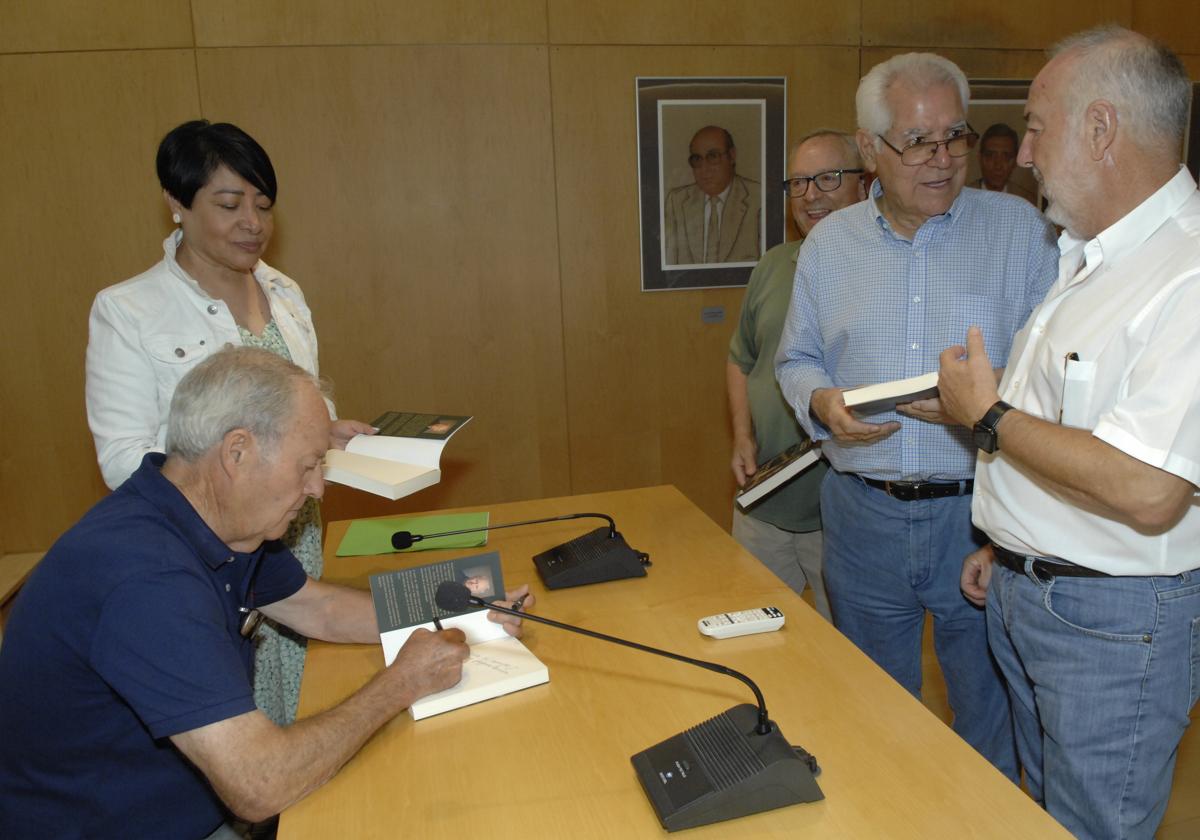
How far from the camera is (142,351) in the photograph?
2008mm

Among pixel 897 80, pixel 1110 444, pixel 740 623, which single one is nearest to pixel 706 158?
pixel 897 80

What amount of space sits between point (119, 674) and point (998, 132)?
4.49m

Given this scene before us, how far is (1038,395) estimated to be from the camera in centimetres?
156

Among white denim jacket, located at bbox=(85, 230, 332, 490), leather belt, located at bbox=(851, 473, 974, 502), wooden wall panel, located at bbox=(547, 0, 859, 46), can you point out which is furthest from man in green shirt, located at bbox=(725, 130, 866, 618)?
white denim jacket, located at bbox=(85, 230, 332, 490)

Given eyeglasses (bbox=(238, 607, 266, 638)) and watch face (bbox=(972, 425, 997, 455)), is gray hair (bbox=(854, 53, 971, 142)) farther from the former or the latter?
eyeglasses (bbox=(238, 607, 266, 638))

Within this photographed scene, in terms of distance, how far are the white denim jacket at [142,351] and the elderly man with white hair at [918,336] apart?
1531 mm

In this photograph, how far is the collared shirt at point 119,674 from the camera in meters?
1.22

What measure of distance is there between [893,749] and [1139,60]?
1178mm

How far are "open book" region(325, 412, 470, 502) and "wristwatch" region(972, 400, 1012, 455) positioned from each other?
105 centimetres

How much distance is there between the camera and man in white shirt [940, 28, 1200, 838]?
1313mm

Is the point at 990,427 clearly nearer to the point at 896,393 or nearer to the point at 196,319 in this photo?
the point at 896,393

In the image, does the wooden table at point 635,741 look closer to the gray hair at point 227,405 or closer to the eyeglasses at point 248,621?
the eyeglasses at point 248,621

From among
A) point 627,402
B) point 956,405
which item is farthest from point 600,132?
point 956,405

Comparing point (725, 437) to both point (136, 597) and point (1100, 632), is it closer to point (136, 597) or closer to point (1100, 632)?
point (1100, 632)
